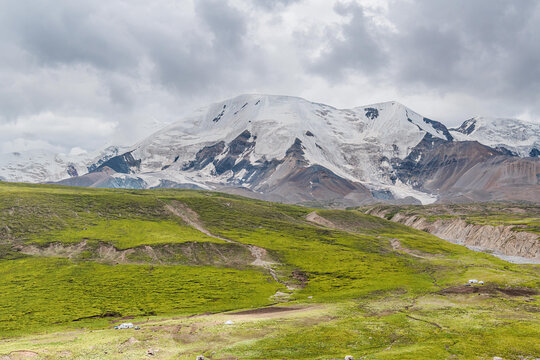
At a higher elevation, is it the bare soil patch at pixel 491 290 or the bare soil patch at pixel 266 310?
the bare soil patch at pixel 491 290

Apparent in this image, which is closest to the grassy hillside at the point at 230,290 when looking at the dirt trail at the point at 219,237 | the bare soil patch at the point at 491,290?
the bare soil patch at the point at 491,290

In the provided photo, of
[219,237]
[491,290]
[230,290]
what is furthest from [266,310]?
[219,237]

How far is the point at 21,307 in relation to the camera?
267 feet

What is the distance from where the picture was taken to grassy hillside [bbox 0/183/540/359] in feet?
169

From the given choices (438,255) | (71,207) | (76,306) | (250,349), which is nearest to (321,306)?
(250,349)

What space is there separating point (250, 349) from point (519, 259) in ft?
488

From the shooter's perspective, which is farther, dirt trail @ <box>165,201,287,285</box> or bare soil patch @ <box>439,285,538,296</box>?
dirt trail @ <box>165,201,287,285</box>

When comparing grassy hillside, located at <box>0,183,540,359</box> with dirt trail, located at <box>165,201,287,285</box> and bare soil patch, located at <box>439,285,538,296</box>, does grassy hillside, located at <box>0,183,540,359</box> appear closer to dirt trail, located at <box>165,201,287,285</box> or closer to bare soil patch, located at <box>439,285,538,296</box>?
bare soil patch, located at <box>439,285,538,296</box>

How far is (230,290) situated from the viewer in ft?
324

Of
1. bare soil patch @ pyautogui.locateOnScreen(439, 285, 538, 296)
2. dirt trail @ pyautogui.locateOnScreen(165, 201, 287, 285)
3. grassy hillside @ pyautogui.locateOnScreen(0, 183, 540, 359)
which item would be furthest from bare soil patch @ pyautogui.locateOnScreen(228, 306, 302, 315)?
bare soil patch @ pyautogui.locateOnScreen(439, 285, 538, 296)

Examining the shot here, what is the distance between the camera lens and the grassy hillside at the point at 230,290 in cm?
5166

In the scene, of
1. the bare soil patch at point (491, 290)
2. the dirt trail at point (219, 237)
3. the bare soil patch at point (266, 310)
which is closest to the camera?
the bare soil patch at point (266, 310)

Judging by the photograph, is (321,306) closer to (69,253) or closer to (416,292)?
(416,292)

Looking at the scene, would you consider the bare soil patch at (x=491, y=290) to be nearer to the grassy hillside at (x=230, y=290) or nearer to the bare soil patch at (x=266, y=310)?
the grassy hillside at (x=230, y=290)
